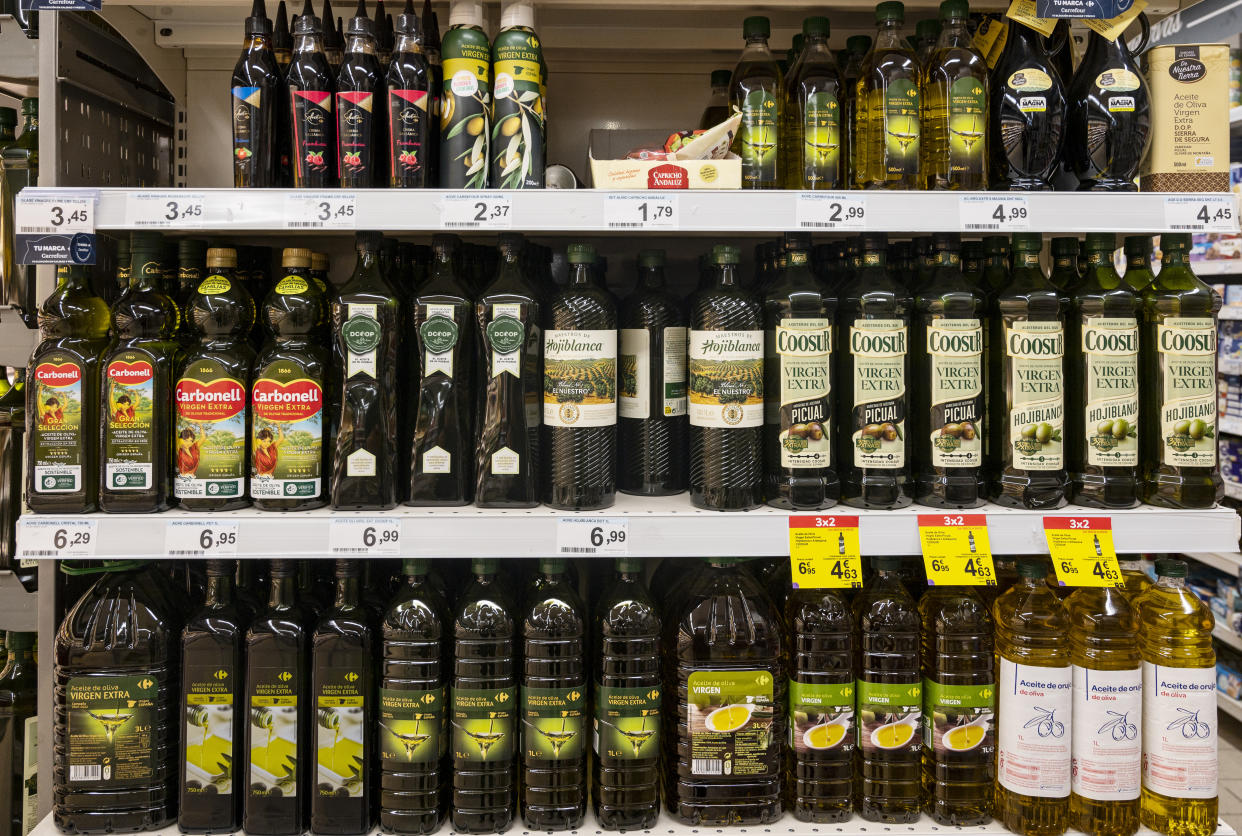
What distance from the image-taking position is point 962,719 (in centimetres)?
162

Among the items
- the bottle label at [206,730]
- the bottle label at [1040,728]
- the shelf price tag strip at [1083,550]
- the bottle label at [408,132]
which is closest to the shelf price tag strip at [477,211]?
the bottle label at [408,132]

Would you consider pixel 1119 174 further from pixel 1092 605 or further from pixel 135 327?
pixel 135 327

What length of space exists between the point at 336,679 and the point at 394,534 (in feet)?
1.00

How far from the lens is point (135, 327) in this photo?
161 cm

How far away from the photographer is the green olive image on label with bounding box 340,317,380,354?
5.22 ft

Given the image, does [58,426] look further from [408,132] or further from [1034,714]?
[1034,714]

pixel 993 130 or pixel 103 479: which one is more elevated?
pixel 993 130

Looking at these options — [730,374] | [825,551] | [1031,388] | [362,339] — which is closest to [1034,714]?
[825,551]

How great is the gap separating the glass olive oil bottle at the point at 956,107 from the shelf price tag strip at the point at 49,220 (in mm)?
1569

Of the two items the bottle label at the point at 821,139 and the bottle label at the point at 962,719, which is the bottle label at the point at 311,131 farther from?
the bottle label at the point at 962,719

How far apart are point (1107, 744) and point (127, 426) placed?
1.92 meters

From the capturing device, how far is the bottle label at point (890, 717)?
1614 millimetres

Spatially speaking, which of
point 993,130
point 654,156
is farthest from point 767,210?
point 993,130

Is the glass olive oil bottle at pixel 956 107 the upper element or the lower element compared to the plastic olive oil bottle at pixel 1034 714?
upper
